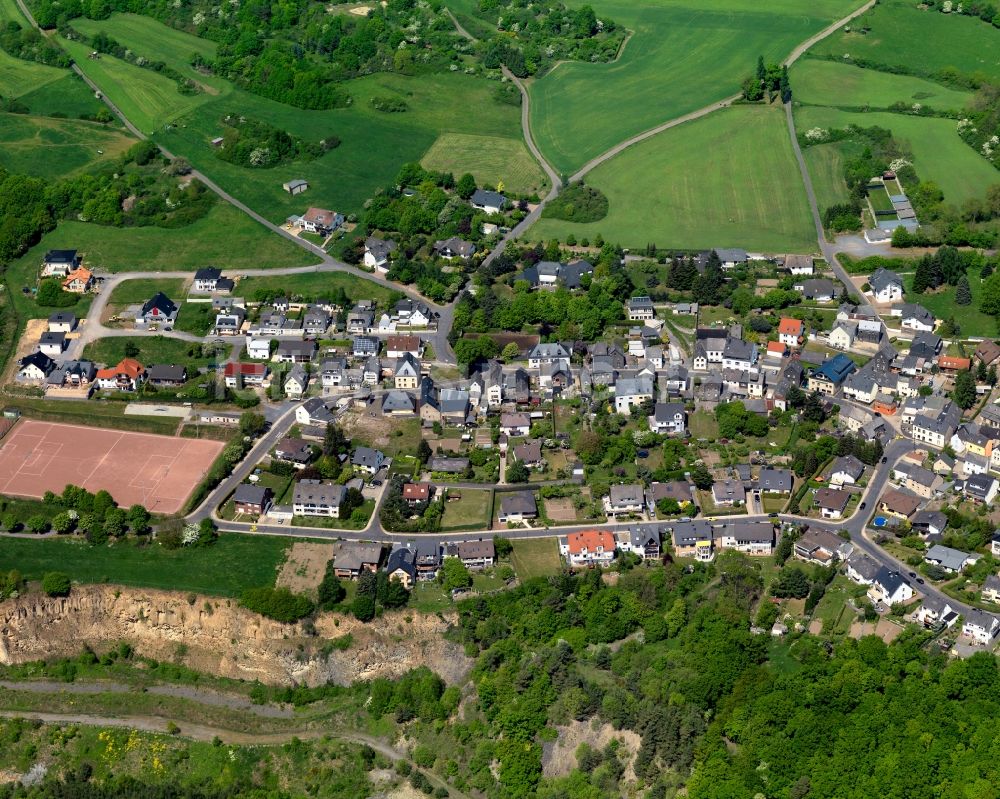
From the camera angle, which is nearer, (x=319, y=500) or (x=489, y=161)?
(x=319, y=500)

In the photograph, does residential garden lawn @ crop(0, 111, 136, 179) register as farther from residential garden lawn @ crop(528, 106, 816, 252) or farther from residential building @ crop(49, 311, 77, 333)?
residential garden lawn @ crop(528, 106, 816, 252)

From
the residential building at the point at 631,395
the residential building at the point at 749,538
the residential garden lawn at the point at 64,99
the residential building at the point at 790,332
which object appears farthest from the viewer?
the residential garden lawn at the point at 64,99

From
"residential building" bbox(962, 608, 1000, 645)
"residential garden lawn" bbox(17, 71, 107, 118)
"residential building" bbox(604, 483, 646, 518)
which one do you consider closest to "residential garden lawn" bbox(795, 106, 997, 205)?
"residential building" bbox(604, 483, 646, 518)

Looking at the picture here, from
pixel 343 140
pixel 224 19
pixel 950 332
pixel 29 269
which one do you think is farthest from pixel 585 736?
pixel 224 19

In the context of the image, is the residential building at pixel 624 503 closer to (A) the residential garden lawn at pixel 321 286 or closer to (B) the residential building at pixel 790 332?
(B) the residential building at pixel 790 332

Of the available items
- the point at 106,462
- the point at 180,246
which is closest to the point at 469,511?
the point at 106,462

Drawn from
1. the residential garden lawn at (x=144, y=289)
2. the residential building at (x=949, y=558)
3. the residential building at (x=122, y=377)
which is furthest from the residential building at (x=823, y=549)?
the residential garden lawn at (x=144, y=289)

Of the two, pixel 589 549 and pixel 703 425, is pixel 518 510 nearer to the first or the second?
pixel 589 549
